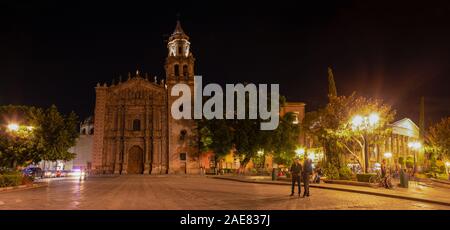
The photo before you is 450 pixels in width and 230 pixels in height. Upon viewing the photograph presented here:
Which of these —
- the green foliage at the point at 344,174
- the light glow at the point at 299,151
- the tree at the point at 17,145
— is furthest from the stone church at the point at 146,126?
the green foliage at the point at 344,174

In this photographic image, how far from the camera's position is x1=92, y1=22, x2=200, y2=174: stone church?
5284cm

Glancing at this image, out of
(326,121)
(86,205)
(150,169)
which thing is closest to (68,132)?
(150,169)

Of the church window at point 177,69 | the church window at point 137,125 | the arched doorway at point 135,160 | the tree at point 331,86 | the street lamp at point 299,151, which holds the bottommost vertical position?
the arched doorway at point 135,160

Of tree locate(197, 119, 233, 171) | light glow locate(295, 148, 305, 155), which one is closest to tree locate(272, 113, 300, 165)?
light glow locate(295, 148, 305, 155)

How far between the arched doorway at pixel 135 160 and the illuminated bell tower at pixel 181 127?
4010 mm

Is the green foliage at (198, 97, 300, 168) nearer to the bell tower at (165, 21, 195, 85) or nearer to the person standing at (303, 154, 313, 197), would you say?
the bell tower at (165, 21, 195, 85)

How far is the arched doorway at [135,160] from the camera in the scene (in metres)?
53.2

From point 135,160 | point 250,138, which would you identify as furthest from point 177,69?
point 250,138

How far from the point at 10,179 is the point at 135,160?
108 feet

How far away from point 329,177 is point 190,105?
29.5 meters

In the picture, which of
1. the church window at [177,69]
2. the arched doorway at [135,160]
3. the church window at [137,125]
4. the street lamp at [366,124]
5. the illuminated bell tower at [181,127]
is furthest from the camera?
the church window at [137,125]

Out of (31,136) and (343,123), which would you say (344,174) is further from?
(31,136)

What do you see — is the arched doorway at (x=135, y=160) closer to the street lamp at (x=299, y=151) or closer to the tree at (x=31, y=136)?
the tree at (x=31, y=136)

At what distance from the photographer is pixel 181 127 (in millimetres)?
53656
